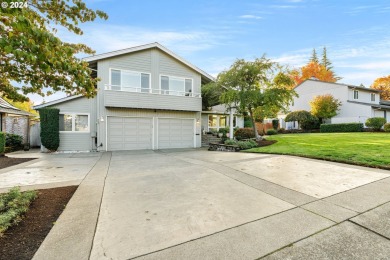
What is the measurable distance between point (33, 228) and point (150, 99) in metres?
11.1

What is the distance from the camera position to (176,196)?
13.0 feet

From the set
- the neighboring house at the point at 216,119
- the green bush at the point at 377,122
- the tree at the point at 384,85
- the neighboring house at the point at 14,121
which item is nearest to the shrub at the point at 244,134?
the neighboring house at the point at 216,119

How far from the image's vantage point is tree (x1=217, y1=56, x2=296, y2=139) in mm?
12547

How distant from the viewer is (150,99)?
43.2 ft

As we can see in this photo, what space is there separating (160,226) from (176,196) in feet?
4.04

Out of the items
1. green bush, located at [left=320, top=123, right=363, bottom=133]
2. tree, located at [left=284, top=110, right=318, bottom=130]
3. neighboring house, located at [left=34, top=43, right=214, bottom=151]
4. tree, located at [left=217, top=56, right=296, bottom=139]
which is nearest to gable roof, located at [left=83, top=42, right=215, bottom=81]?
neighboring house, located at [left=34, top=43, right=214, bottom=151]

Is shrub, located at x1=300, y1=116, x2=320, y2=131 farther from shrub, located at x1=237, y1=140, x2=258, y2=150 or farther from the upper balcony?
the upper balcony

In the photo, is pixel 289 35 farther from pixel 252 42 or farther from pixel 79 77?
pixel 79 77

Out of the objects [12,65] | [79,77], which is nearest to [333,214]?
[79,77]

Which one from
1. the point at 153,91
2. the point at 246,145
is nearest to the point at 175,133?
the point at 153,91

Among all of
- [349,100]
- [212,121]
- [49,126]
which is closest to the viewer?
[49,126]

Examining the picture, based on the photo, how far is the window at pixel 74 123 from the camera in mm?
12445

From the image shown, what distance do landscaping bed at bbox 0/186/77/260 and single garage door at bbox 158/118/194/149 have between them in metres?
10.1

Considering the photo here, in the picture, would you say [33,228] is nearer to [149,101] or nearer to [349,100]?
[149,101]
